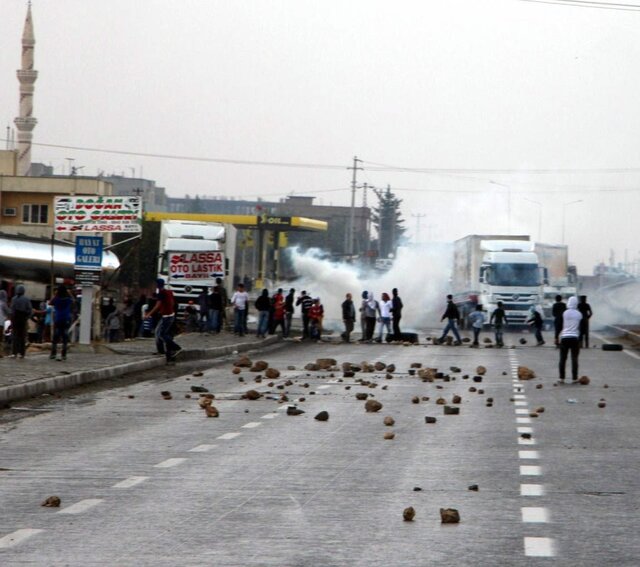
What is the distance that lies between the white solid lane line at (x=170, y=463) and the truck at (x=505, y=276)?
42.9 m

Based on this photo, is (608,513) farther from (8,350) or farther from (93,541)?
(8,350)

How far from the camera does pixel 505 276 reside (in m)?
56.1

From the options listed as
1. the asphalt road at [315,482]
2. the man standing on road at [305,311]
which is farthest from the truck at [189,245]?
the asphalt road at [315,482]

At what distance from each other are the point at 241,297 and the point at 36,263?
7.11 m

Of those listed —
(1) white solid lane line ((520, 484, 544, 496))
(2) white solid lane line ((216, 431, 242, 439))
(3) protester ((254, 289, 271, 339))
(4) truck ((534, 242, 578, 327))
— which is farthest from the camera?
(4) truck ((534, 242, 578, 327))

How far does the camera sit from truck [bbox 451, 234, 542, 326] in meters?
56.0

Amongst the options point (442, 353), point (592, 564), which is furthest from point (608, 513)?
point (442, 353)

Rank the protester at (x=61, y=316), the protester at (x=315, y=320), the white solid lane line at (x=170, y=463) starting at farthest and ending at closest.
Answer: the protester at (x=315, y=320) → the protester at (x=61, y=316) → the white solid lane line at (x=170, y=463)

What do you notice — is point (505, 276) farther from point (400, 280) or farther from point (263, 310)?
point (400, 280)

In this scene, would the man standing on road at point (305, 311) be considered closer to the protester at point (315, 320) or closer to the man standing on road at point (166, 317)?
the protester at point (315, 320)

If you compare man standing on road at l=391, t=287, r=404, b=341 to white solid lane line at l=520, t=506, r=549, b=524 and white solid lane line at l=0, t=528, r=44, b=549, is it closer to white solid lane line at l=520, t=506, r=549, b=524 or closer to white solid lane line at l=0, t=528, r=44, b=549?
white solid lane line at l=520, t=506, r=549, b=524

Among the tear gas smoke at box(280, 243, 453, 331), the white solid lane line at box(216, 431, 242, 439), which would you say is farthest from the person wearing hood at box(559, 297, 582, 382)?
the tear gas smoke at box(280, 243, 453, 331)

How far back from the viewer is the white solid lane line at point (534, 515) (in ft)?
30.6

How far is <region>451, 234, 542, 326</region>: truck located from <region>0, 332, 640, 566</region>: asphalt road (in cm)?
3362
